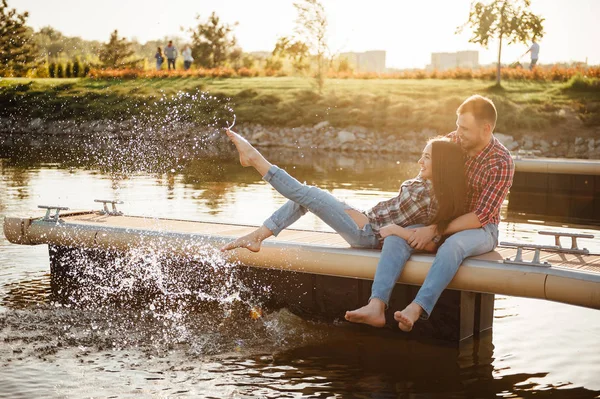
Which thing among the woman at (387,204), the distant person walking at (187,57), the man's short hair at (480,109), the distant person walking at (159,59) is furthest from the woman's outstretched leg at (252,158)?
the distant person walking at (187,57)

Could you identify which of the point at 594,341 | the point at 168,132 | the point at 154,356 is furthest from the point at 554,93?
the point at 154,356

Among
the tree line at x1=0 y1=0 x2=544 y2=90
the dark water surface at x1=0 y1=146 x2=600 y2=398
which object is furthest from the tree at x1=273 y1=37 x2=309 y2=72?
the dark water surface at x1=0 y1=146 x2=600 y2=398

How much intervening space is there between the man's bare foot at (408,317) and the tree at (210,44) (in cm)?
3968

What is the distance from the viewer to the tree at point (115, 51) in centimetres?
4763

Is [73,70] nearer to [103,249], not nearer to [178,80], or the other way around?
[178,80]

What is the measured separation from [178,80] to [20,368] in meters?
33.4

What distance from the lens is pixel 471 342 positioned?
684cm

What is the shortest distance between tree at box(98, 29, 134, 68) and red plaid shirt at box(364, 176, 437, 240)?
4267 centimetres

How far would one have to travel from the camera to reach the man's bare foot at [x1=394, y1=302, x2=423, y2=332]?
5.65m

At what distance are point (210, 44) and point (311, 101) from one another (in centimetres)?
1352

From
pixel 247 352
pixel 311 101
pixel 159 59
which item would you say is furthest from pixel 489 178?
pixel 159 59

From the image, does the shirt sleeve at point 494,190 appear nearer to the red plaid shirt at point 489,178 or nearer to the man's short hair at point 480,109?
the red plaid shirt at point 489,178

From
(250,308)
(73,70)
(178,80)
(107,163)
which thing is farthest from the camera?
(73,70)

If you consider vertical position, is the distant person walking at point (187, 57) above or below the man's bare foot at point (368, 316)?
above
